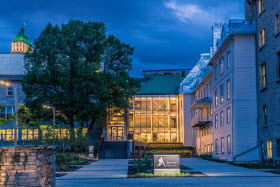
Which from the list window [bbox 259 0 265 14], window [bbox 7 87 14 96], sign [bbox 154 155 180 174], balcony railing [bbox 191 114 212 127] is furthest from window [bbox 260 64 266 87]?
window [bbox 7 87 14 96]

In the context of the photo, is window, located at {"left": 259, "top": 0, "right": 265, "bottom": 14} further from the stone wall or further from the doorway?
the doorway

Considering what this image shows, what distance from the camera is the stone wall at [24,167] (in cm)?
1290

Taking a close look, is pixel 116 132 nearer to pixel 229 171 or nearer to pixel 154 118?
pixel 154 118

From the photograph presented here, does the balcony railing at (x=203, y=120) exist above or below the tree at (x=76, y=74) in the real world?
below

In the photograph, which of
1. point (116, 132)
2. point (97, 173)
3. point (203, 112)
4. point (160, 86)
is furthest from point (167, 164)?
point (160, 86)

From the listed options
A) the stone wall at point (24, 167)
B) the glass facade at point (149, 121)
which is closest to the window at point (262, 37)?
the stone wall at point (24, 167)

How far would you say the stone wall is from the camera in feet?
42.3

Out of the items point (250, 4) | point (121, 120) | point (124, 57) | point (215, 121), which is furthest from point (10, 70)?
point (250, 4)

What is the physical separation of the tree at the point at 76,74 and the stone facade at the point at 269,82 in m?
18.6

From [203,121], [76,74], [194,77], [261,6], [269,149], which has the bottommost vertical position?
[269,149]

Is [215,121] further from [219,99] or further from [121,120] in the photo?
[121,120]

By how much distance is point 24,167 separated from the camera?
12953 mm

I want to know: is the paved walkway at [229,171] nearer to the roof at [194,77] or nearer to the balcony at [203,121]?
the balcony at [203,121]

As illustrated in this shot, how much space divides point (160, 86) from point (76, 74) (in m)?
26.6
